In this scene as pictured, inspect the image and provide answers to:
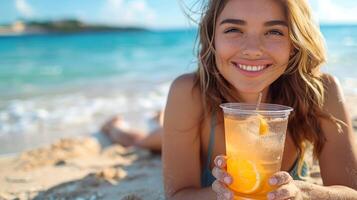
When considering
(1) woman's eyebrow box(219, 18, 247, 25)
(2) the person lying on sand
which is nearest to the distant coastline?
(2) the person lying on sand

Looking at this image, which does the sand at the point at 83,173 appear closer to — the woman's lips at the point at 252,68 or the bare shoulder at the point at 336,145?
the bare shoulder at the point at 336,145

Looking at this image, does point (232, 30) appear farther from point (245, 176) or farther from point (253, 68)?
point (245, 176)

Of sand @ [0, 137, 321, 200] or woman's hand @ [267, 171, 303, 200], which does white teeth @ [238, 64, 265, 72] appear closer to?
woman's hand @ [267, 171, 303, 200]

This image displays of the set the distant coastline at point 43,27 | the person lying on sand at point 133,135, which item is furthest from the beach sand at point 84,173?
the distant coastline at point 43,27

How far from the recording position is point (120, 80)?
450 inches

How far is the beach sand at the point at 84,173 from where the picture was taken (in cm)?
311

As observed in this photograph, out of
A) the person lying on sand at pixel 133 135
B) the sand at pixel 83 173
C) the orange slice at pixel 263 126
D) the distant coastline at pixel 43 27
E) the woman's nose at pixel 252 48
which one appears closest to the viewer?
the orange slice at pixel 263 126

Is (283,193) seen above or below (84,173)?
above

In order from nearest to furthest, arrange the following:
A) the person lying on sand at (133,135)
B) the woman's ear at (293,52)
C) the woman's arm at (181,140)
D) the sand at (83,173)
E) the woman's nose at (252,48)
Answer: the woman's nose at (252,48)
the woman's ear at (293,52)
the woman's arm at (181,140)
the sand at (83,173)
the person lying on sand at (133,135)

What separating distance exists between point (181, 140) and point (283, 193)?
0.80 metres

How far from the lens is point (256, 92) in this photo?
7.31 feet

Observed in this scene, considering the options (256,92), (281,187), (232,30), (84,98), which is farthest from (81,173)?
(84,98)

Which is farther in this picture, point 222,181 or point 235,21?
point 235,21

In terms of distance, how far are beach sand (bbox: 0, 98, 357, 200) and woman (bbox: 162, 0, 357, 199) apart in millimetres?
633
